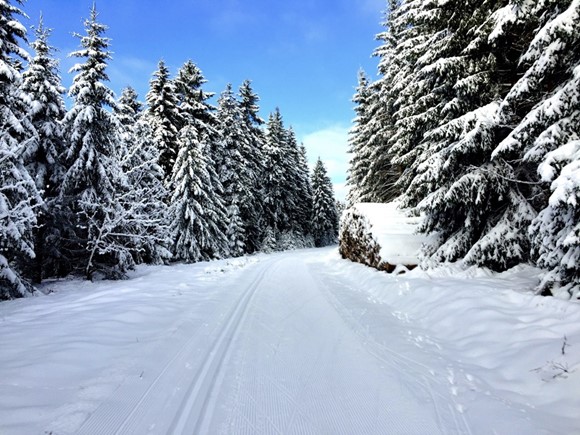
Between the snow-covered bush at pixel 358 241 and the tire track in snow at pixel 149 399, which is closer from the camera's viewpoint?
the tire track in snow at pixel 149 399

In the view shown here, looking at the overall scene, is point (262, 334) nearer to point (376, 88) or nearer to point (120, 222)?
point (120, 222)

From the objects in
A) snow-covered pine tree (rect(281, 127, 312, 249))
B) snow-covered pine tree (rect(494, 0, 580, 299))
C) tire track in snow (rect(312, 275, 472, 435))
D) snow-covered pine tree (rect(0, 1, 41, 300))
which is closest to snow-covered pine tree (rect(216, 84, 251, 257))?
snow-covered pine tree (rect(281, 127, 312, 249))

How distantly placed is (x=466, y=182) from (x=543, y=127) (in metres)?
2.02

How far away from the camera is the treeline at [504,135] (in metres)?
5.10

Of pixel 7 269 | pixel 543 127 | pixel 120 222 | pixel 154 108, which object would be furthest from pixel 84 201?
pixel 543 127

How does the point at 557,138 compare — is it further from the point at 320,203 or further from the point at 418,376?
the point at 320,203

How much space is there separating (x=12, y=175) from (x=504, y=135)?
14.1 m

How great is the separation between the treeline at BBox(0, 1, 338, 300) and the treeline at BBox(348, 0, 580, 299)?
1119 cm

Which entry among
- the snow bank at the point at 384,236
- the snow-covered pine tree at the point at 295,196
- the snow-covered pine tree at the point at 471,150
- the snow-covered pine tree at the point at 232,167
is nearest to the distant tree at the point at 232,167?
the snow-covered pine tree at the point at 232,167

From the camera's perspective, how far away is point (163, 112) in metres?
23.3

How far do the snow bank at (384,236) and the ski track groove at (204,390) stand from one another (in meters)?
7.05

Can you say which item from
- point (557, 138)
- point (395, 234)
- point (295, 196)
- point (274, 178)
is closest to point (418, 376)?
point (557, 138)

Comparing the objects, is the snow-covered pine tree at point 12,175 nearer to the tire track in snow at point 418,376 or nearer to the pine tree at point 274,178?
the tire track in snow at point 418,376

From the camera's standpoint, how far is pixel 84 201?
12781 millimetres
